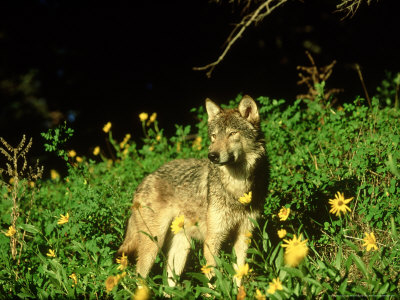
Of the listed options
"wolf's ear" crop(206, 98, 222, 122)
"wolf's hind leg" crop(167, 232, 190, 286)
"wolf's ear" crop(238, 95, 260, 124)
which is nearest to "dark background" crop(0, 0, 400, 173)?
"wolf's hind leg" crop(167, 232, 190, 286)

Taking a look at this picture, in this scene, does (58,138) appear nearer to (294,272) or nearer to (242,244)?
(242,244)

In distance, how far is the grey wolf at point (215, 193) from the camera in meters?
3.62

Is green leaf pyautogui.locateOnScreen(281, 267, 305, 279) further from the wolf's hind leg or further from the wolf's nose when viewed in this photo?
the wolf's hind leg

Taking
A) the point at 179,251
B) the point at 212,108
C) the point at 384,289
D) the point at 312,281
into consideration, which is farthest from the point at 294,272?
the point at 179,251

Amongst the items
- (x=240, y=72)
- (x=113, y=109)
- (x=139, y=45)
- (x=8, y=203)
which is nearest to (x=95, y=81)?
(x=113, y=109)

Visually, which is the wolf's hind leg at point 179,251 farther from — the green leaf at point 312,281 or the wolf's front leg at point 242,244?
the green leaf at point 312,281

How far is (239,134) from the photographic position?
370cm

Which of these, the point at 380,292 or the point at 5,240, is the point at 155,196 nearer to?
the point at 5,240

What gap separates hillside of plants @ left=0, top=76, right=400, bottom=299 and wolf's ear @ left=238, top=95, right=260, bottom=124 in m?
0.77

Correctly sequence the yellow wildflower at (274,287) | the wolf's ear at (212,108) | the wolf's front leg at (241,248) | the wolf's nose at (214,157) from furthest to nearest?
the wolf's ear at (212,108) < the wolf's front leg at (241,248) < the wolf's nose at (214,157) < the yellow wildflower at (274,287)

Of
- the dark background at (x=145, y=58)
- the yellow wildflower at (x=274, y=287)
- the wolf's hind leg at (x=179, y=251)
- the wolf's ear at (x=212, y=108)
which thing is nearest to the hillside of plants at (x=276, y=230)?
the yellow wildflower at (x=274, y=287)

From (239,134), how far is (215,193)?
0.69 meters

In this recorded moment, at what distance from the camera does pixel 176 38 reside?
9.12 meters

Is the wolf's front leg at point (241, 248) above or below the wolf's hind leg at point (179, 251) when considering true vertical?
above
